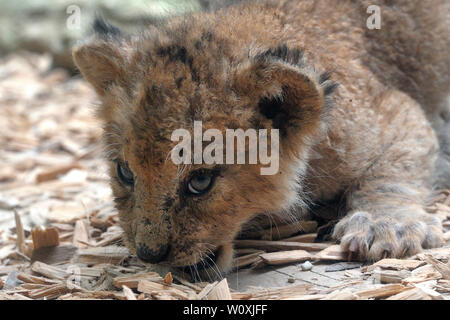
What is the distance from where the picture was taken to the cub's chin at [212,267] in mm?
4160

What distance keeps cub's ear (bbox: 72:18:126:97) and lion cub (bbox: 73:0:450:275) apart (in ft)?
0.04

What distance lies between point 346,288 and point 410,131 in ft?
7.06

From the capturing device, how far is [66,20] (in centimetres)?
1230

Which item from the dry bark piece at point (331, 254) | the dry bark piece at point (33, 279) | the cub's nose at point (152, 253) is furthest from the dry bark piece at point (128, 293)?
the dry bark piece at point (331, 254)

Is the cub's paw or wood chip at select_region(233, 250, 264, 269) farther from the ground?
the cub's paw

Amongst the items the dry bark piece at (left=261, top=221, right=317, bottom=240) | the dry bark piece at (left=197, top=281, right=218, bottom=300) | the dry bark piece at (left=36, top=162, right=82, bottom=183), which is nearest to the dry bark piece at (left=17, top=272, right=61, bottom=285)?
the dry bark piece at (left=197, top=281, right=218, bottom=300)

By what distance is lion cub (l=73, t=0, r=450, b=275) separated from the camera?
3926mm

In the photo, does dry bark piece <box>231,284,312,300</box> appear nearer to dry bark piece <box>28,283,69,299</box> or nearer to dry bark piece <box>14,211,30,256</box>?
dry bark piece <box>28,283,69,299</box>

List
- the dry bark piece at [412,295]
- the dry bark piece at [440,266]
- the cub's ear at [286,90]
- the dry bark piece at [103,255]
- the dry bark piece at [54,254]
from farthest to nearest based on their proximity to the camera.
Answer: the dry bark piece at [54,254], the dry bark piece at [103,255], the dry bark piece at [440,266], the cub's ear at [286,90], the dry bark piece at [412,295]

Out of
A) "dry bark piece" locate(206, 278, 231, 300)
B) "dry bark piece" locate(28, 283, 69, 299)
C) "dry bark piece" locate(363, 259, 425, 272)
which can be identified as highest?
"dry bark piece" locate(363, 259, 425, 272)

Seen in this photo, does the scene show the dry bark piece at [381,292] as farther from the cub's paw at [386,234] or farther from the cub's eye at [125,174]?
the cub's eye at [125,174]

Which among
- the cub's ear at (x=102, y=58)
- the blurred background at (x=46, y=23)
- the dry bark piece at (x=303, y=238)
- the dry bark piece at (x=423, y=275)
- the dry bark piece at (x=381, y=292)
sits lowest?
the dry bark piece at (x=381, y=292)

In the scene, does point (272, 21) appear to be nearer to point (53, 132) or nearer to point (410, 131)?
point (410, 131)
